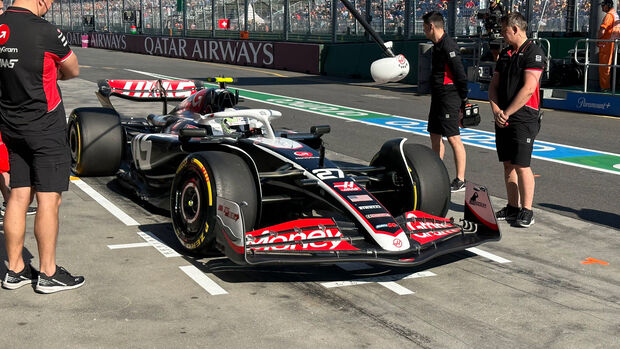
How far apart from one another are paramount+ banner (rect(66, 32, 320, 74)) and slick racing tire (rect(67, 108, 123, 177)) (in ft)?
64.2

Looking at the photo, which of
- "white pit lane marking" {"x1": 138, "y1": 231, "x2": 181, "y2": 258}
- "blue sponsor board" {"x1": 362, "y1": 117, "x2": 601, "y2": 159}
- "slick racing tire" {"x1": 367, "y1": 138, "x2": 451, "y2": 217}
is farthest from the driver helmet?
"white pit lane marking" {"x1": 138, "y1": 231, "x2": 181, "y2": 258}

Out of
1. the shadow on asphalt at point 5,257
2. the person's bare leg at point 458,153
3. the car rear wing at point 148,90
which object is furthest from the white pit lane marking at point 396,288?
the car rear wing at point 148,90

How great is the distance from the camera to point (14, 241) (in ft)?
17.0

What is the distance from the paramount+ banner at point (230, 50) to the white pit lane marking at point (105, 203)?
19803 millimetres

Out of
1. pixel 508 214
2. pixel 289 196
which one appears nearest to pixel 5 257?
pixel 289 196

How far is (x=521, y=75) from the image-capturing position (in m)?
7.02

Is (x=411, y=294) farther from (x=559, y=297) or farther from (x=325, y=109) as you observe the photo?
(x=325, y=109)

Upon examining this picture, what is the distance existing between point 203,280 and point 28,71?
1.72m

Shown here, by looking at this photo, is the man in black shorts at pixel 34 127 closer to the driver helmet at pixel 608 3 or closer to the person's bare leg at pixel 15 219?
the person's bare leg at pixel 15 219

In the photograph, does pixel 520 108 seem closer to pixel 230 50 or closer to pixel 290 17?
pixel 290 17

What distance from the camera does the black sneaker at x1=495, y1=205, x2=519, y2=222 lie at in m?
7.16

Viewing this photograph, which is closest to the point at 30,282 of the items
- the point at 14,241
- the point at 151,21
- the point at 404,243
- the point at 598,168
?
the point at 14,241

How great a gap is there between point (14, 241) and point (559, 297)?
3470 mm

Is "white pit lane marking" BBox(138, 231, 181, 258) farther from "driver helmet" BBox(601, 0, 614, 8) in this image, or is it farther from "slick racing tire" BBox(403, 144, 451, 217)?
"driver helmet" BBox(601, 0, 614, 8)
